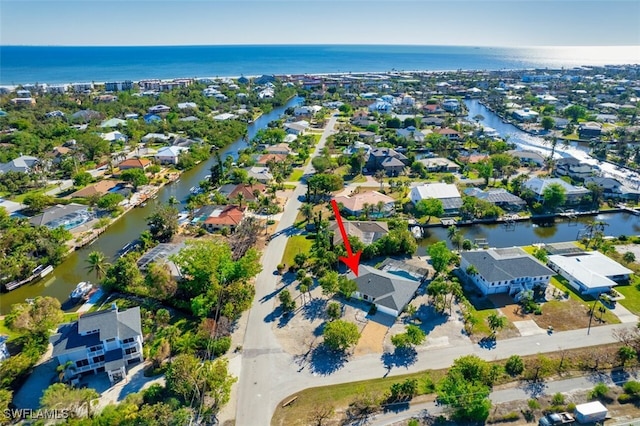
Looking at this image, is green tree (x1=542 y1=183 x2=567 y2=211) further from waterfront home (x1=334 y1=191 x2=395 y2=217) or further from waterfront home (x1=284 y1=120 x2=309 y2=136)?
waterfront home (x1=284 y1=120 x2=309 y2=136)

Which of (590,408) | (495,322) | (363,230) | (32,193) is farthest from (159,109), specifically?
(590,408)

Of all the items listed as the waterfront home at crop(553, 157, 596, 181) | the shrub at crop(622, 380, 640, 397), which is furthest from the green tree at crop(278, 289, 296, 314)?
the waterfront home at crop(553, 157, 596, 181)

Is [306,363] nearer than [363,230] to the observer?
Yes

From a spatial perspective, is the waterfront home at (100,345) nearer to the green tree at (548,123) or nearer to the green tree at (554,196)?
the green tree at (554,196)

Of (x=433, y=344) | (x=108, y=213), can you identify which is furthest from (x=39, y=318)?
(x=433, y=344)

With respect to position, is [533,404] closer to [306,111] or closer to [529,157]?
[529,157]

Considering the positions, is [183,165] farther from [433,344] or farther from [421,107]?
[421,107]
